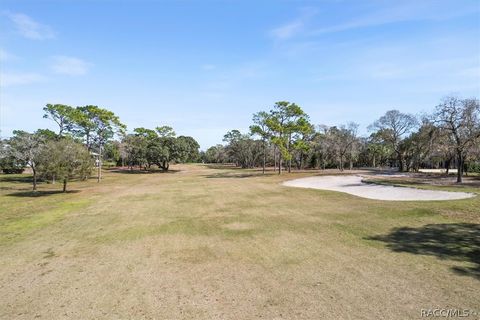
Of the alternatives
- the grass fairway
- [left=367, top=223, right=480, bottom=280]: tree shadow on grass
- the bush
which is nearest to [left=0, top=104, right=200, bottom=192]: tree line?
the bush

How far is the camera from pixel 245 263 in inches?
339

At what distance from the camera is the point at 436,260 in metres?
8.35

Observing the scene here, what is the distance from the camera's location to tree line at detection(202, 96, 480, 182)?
93.0ft

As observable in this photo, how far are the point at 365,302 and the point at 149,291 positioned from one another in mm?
5115

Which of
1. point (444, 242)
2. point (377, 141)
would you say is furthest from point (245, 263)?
point (377, 141)

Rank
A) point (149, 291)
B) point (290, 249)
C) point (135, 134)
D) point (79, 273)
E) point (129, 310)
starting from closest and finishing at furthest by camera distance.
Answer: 1. point (129, 310)
2. point (149, 291)
3. point (79, 273)
4. point (290, 249)
5. point (135, 134)

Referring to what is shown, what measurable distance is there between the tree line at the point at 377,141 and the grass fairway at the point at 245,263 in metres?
16.2

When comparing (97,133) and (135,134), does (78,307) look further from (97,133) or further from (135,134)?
(135,134)

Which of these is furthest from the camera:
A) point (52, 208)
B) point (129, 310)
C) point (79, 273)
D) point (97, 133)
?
point (97, 133)

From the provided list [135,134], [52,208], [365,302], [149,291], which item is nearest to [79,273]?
[149,291]

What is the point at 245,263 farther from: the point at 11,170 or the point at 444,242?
the point at 11,170

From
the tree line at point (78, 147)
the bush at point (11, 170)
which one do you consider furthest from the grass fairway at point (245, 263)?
the bush at point (11, 170)

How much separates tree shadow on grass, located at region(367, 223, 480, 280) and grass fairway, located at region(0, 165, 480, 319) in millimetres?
39

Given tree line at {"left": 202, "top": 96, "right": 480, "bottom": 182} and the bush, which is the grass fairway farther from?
the bush
